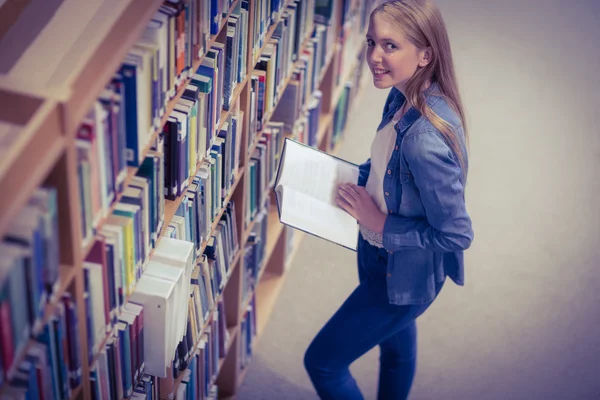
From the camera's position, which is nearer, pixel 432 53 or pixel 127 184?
pixel 127 184

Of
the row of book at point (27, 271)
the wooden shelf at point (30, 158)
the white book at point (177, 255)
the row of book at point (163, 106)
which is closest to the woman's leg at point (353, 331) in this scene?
the white book at point (177, 255)

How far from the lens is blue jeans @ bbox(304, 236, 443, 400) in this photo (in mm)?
2352

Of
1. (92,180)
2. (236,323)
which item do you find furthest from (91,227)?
(236,323)

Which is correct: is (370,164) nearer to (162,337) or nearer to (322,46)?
(162,337)

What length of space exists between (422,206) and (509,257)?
178cm

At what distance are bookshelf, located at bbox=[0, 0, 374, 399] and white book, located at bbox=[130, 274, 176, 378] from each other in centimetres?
2

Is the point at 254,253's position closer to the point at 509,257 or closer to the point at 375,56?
the point at 375,56

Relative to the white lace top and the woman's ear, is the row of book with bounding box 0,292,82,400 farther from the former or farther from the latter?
the woman's ear

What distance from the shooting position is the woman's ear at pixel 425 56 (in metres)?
2.10

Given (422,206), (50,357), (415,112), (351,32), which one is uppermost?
(351,32)

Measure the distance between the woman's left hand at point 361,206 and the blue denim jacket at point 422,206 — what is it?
50 mm

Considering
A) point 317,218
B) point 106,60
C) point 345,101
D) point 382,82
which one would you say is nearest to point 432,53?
point 382,82

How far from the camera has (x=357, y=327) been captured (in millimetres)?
2363

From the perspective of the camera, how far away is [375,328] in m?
2.36
